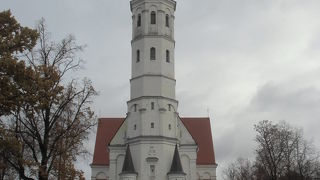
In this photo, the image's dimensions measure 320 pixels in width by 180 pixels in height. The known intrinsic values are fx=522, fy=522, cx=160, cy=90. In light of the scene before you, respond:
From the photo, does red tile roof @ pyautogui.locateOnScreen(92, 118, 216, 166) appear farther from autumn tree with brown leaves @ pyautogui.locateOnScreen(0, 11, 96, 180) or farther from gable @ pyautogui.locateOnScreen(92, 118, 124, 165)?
autumn tree with brown leaves @ pyautogui.locateOnScreen(0, 11, 96, 180)

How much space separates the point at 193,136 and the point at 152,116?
43.2ft

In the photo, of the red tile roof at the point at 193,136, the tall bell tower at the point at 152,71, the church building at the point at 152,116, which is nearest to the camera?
the church building at the point at 152,116

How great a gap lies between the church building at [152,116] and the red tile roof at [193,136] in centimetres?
365

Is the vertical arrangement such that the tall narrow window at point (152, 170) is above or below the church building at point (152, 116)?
below

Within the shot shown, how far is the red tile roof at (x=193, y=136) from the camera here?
62719 mm

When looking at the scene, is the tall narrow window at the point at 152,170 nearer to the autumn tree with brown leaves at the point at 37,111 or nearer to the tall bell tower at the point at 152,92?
the tall bell tower at the point at 152,92

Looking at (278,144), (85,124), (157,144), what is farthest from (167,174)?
(85,124)

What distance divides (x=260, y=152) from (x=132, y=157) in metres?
13.6

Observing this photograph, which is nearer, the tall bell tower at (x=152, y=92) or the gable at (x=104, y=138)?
the tall bell tower at (x=152, y=92)

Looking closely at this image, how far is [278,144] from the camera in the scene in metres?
55.0

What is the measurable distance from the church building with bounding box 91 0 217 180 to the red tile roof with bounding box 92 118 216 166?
12.0ft

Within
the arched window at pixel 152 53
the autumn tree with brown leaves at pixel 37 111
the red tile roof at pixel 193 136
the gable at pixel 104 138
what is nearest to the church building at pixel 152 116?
the arched window at pixel 152 53

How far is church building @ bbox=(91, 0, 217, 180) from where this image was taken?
173 feet

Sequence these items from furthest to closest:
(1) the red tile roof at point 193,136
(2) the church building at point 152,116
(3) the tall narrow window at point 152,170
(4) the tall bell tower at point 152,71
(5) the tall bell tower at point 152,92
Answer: (1) the red tile roof at point 193,136 → (4) the tall bell tower at point 152,71 → (5) the tall bell tower at point 152,92 → (2) the church building at point 152,116 → (3) the tall narrow window at point 152,170
